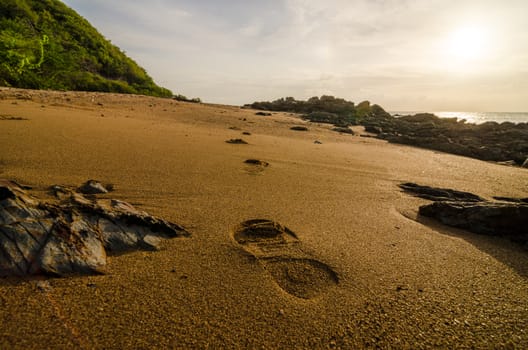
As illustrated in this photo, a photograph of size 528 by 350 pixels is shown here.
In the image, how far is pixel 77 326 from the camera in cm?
101

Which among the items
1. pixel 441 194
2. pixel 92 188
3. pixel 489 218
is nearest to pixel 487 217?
pixel 489 218

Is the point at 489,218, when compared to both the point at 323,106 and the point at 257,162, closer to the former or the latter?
the point at 257,162

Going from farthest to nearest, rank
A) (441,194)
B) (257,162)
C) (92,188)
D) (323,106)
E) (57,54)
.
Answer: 1. (323,106)
2. (57,54)
3. (257,162)
4. (441,194)
5. (92,188)

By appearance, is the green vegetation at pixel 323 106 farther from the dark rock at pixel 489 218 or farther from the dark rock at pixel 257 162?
the dark rock at pixel 489 218

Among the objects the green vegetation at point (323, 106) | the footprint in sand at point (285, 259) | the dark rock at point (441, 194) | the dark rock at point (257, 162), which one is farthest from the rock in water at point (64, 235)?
the green vegetation at point (323, 106)

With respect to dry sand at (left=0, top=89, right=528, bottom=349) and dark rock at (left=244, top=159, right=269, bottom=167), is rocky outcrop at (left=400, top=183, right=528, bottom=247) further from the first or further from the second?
dark rock at (left=244, top=159, right=269, bottom=167)

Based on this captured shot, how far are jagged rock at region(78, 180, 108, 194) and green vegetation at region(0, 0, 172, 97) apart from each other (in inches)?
531

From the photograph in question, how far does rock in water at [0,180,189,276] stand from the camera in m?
1.18

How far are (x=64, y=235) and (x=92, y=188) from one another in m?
0.89

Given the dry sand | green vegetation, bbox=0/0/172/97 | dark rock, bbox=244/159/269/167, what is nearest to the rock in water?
the dry sand

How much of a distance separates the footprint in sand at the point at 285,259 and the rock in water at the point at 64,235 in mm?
521

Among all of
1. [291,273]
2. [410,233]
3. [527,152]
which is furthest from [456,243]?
[527,152]

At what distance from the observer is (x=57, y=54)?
49.4 feet

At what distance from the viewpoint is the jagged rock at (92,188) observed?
6.75 feet
